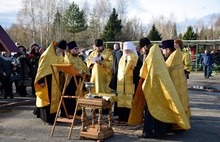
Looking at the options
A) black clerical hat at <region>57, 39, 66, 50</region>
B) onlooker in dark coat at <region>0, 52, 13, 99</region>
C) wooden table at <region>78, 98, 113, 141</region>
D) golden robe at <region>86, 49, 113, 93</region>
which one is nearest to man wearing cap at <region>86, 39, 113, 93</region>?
golden robe at <region>86, 49, 113, 93</region>

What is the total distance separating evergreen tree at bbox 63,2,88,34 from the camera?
45406 mm

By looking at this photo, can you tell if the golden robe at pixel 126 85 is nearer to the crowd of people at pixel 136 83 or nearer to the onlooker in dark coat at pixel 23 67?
the crowd of people at pixel 136 83

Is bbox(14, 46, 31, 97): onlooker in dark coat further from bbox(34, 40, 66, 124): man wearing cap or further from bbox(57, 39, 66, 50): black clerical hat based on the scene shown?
bbox(57, 39, 66, 50): black clerical hat

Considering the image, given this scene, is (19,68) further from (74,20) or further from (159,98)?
(74,20)

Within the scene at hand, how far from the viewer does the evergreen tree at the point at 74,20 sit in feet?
149

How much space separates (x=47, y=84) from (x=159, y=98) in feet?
9.77

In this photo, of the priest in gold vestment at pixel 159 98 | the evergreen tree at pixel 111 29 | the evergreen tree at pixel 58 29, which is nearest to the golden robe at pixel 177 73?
the priest in gold vestment at pixel 159 98

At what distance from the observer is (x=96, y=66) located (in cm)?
720

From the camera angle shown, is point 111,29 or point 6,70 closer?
point 6,70

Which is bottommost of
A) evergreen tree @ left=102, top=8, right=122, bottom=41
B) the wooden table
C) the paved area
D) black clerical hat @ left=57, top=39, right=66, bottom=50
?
the paved area

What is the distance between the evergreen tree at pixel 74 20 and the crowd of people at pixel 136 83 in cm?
3921

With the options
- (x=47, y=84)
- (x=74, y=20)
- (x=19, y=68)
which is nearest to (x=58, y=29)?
(x=74, y=20)

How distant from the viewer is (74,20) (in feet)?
151

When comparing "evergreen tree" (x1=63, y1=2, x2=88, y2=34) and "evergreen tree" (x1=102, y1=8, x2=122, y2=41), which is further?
"evergreen tree" (x1=63, y1=2, x2=88, y2=34)
